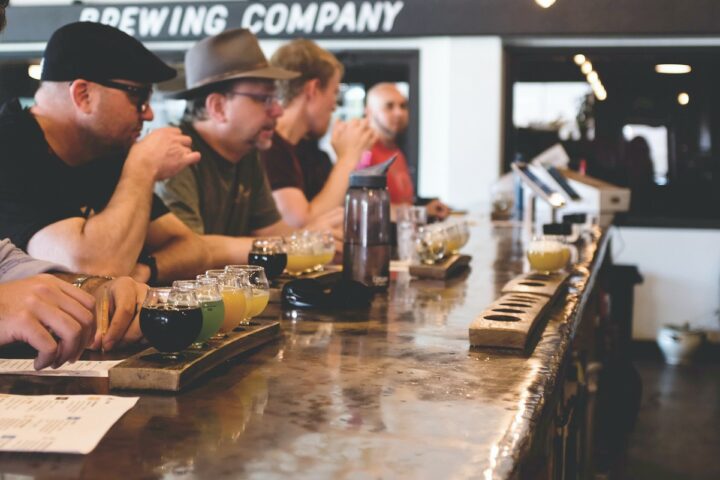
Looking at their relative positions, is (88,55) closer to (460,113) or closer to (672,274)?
(460,113)

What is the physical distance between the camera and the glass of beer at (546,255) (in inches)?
98.9

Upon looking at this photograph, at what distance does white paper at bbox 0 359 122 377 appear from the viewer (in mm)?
1359

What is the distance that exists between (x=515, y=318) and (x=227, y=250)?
4.41ft

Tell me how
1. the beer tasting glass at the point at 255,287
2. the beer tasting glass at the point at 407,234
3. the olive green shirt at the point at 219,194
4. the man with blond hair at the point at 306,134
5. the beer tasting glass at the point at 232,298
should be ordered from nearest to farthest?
the beer tasting glass at the point at 232,298 → the beer tasting glass at the point at 255,287 → the beer tasting glass at the point at 407,234 → the olive green shirt at the point at 219,194 → the man with blond hair at the point at 306,134

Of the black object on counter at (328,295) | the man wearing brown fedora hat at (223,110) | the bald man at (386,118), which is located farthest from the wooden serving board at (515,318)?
the bald man at (386,118)

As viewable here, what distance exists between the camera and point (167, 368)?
49.7 inches

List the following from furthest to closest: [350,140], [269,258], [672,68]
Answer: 1. [672,68]
2. [350,140]
3. [269,258]

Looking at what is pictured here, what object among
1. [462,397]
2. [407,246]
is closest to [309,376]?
[462,397]

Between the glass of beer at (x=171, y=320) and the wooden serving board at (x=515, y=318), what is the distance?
0.50m

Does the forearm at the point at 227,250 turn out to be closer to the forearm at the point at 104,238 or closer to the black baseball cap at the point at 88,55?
the forearm at the point at 104,238

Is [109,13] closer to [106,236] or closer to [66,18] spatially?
[66,18]

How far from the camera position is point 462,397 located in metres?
1.25

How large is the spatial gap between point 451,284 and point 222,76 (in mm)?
1294

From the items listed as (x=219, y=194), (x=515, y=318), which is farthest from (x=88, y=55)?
(x=515, y=318)
